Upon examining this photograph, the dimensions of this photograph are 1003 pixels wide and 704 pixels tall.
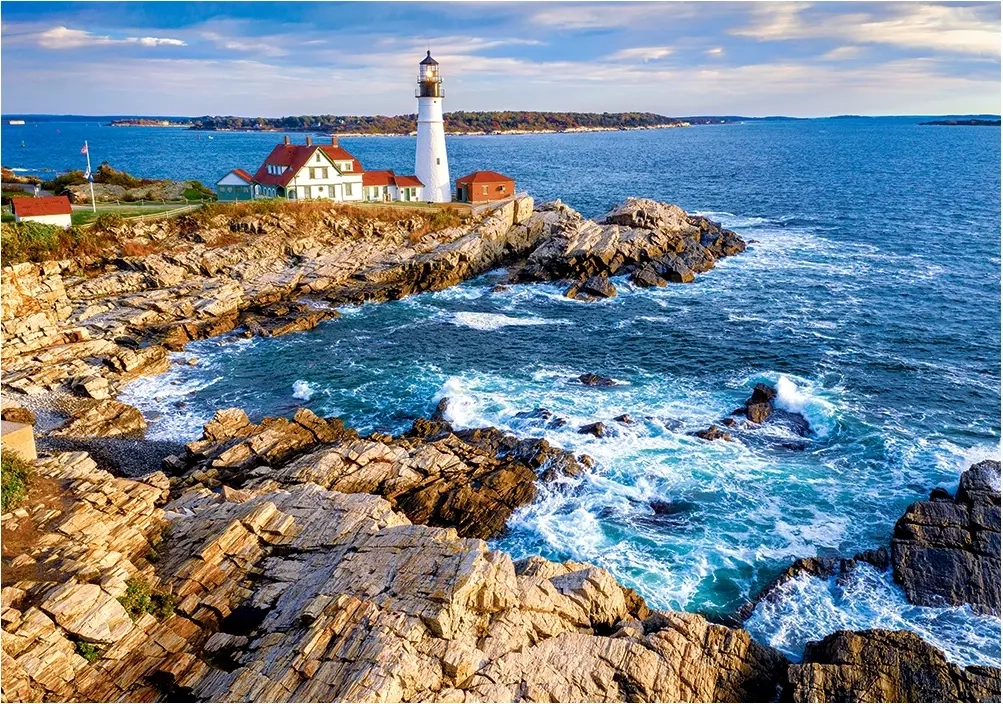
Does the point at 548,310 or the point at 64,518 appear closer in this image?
the point at 64,518

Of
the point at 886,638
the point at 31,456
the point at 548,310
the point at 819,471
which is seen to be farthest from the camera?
the point at 548,310

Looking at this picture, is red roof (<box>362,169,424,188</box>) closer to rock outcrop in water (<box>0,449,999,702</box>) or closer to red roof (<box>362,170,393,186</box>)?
red roof (<box>362,170,393,186</box>)

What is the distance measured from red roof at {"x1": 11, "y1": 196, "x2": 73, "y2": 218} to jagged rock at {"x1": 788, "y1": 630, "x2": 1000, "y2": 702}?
50.9 metres

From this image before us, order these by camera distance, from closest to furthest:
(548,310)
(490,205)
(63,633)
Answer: (63,633), (548,310), (490,205)

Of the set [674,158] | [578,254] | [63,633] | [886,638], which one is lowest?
[886,638]

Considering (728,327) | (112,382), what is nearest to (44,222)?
(112,382)

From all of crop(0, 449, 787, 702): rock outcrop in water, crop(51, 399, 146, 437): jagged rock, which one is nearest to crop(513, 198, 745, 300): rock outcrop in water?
crop(51, 399, 146, 437): jagged rock

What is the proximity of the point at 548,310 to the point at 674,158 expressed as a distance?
11958 cm

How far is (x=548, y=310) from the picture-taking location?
46844mm

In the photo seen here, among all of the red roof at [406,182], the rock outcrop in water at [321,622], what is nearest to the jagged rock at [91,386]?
the rock outcrop in water at [321,622]

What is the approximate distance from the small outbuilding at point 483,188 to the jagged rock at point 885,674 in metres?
53.3

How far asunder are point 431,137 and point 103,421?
43332mm

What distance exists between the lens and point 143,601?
1591 cm

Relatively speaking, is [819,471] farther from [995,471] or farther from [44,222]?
[44,222]
